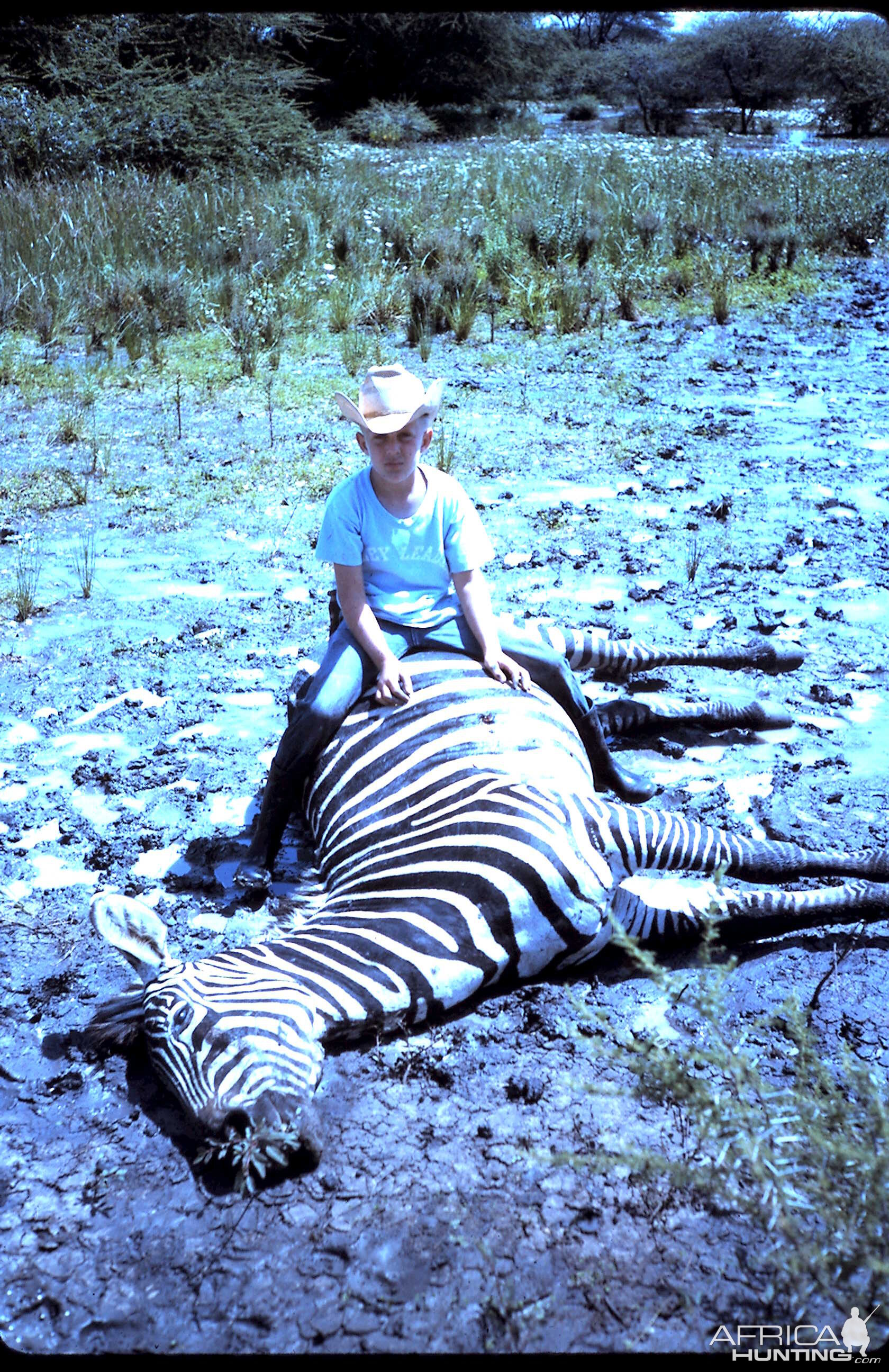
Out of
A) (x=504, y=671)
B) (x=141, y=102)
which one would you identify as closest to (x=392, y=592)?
(x=504, y=671)

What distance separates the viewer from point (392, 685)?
354 cm

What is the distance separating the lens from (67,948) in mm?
3473

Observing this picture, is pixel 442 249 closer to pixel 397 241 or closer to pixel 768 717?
pixel 397 241

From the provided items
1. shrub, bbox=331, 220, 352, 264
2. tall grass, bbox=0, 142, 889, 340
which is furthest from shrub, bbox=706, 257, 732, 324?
shrub, bbox=331, 220, 352, 264

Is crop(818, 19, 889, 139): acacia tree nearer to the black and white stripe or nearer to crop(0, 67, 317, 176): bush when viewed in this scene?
crop(0, 67, 317, 176): bush

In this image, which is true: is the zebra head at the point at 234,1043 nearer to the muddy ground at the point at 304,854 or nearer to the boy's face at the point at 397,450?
the muddy ground at the point at 304,854

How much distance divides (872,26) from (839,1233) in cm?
3035

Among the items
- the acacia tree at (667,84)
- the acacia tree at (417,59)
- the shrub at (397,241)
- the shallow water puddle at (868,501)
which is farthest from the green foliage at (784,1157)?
the acacia tree at (667,84)

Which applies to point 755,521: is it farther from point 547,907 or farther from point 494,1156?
point 494,1156

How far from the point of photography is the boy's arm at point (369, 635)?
11.7 ft

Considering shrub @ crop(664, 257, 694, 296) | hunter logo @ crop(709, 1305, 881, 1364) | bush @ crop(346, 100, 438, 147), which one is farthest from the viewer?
bush @ crop(346, 100, 438, 147)

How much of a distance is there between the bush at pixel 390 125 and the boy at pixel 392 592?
22.6 meters

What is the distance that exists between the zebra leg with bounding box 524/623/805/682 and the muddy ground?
0.15 meters

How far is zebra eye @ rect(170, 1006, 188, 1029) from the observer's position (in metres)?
2.66
